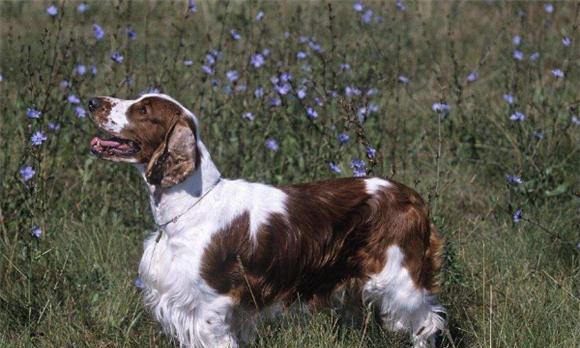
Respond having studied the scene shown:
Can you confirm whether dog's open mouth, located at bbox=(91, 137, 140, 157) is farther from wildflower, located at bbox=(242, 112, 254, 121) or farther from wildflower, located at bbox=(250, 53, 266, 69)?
wildflower, located at bbox=(250, 53, 266, 69)

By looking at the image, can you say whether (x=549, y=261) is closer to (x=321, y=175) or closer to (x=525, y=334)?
(x=525, y=334)

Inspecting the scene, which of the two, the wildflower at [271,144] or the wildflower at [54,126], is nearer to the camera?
the wildflower at [54,126]

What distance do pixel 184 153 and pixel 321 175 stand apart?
207 centimetres

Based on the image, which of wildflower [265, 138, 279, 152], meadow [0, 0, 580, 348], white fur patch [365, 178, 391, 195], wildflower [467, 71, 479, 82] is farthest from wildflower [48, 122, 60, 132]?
wildflower [467, 71, 479, 82]

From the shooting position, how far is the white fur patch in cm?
465

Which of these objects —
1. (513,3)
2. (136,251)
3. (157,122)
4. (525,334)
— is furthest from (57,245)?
(513,3)

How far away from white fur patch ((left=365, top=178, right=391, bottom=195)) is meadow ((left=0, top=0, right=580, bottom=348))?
0.87ft

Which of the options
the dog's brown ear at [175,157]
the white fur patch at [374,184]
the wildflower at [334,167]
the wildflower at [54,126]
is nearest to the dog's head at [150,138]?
the dog's brown ear at [175,157]

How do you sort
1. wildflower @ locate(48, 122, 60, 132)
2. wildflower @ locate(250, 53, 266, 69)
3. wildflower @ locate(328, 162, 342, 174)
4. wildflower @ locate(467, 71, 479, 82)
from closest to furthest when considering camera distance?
wildflower @ locate(328, 162, 342, 174)
wildflower @ locate(48, 122, 60, 132)
wildflower @ locate(250, 53, 266, 69)
wildflower @ locate(467, 71, 479, 82)

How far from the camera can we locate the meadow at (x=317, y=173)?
4.82 m

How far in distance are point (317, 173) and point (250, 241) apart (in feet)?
6.27

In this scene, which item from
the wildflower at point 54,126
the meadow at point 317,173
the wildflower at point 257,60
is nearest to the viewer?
the meadow at point 317,173

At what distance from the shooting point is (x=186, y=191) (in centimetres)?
440

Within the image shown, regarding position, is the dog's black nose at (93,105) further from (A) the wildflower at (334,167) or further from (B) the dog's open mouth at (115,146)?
(A) the wildflower at (334,167)
